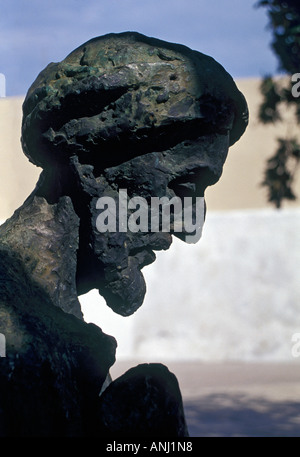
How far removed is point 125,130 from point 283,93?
6747mm

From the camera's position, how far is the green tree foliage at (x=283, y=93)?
6.11 m

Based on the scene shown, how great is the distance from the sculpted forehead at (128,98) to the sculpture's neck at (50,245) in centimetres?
16

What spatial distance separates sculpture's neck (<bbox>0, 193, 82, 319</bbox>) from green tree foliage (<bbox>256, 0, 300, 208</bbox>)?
3.27 metres

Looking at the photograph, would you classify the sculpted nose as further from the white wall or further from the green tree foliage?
the white wall

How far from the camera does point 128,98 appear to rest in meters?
1.81

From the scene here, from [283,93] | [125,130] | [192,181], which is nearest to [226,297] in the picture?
[283,93]

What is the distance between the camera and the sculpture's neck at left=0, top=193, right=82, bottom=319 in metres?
1.88

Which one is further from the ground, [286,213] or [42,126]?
[286,213]

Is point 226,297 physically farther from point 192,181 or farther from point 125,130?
point 125,130

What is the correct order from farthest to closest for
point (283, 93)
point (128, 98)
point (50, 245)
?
point (283, 93) → point (50, 245) → point (128, 98)

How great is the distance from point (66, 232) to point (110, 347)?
1.18 ft
